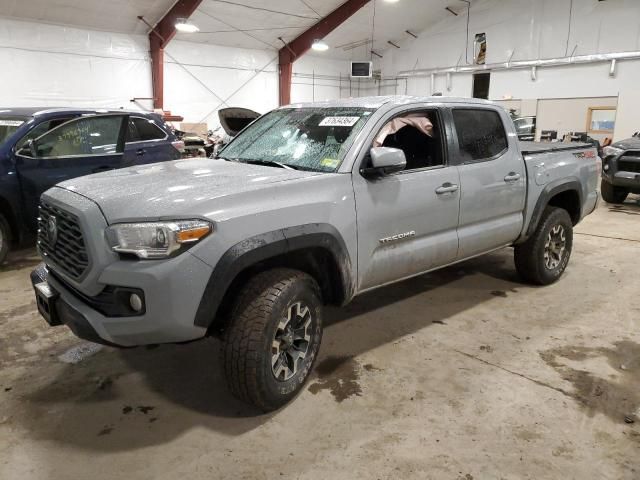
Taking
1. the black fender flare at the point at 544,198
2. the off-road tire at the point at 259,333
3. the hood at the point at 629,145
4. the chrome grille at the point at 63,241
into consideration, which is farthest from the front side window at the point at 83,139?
the hood at the point at 629,145

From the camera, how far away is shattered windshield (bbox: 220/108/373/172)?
9.45 feet

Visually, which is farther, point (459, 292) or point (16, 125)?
point (16, 125)

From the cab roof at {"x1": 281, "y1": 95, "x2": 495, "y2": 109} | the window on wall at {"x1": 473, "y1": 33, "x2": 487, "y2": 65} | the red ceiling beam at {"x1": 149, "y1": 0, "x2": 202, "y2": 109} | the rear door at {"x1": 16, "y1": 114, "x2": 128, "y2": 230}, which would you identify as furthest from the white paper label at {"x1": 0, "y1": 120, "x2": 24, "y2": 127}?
the window on wall at {"x1": 473, "y1": 33, "x2": 487, "y2": 65}

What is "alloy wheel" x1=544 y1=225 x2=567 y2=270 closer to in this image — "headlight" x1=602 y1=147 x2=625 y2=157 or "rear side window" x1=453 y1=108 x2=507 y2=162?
"rear side window" x1=453 y1=108 x2=507 y2=162

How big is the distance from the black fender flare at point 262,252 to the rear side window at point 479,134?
1.39 m

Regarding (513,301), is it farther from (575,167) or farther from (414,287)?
(575,167)

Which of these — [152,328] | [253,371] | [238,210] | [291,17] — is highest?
[291,17]

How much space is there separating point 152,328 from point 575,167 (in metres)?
3.89

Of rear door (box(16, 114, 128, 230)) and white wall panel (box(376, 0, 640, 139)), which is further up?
white wall panel (box(376, 0, 640, 139))

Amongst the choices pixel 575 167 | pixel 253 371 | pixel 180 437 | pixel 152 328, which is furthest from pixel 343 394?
pixel 575 167

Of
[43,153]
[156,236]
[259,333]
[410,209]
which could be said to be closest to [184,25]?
[43,153]

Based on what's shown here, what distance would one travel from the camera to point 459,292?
431 cm

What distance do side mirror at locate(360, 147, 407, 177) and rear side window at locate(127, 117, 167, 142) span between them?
4.25 meters

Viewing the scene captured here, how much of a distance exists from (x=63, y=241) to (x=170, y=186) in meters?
0.61
